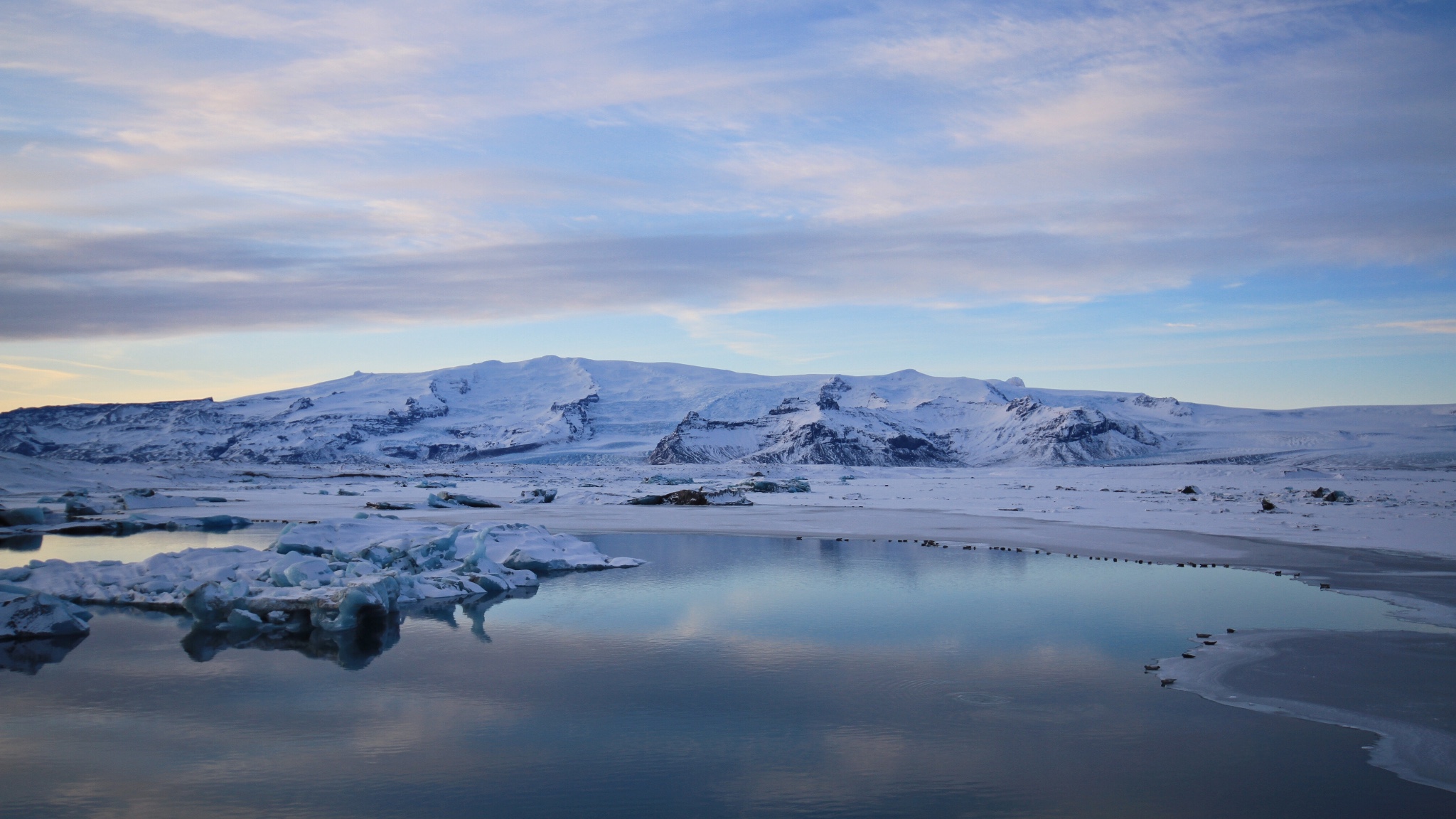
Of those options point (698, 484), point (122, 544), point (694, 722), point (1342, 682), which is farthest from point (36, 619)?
point (698, 484)

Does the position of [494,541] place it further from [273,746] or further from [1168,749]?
[1168,749]

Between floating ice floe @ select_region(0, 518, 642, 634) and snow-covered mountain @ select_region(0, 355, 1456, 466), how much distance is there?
73.8 m

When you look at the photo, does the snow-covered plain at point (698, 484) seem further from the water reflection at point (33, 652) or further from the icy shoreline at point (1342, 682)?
the water reflection at point (33, 652)

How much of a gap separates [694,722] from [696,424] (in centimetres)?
9734

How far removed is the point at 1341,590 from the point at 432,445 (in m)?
119

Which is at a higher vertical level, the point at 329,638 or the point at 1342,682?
the point at 1342,682

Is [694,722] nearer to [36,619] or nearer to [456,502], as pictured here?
[36,619]

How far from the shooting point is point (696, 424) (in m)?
106

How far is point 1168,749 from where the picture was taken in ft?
24.4

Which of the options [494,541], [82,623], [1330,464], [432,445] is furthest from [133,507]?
[432,445]

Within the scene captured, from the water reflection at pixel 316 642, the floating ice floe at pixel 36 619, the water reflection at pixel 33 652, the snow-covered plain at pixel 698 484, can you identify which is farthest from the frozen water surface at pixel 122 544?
the water reflection at pixel 316 642

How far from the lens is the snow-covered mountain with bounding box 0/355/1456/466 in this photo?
97.0 metres

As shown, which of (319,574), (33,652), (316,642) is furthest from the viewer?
(319,574)

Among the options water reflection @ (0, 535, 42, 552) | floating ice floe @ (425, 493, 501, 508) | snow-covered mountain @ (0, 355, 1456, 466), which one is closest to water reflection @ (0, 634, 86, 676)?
water reflection @ (0, 535, 42, 552)
